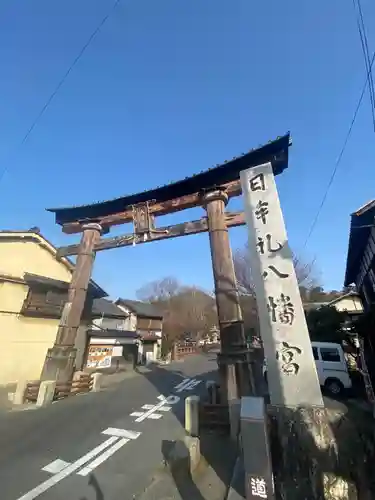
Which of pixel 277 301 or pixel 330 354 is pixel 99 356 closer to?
pixel 330 354

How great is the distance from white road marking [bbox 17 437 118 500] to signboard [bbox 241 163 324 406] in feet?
13.7

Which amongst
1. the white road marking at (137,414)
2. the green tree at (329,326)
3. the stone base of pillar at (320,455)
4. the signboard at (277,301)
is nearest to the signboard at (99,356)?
the white road marking at (137,414)

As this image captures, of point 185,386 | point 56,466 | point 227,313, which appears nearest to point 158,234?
point 227,313

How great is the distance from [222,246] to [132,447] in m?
6.39

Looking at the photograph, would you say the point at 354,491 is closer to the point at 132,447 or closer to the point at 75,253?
the point at 132,447

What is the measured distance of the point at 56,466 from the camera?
5141 millimetres

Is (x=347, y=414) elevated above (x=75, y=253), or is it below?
below

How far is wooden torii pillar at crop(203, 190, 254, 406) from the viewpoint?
738 cm

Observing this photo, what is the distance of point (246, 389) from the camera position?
288 inches

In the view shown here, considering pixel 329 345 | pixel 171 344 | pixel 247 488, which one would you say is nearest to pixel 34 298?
pixel 247 488

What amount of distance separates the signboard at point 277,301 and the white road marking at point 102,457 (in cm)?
387

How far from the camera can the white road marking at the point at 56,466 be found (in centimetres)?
498

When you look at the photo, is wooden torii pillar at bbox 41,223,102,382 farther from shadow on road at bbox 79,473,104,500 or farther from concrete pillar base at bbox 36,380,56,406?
shadow on road at bbox 79,473,104,500

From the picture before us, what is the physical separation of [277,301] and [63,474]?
5455 millimetres
